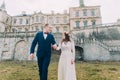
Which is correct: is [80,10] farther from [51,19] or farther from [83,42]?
[83,42]

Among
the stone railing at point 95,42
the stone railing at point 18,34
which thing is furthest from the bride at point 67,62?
the stone railing at point 18,34

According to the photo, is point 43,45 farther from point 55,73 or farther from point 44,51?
point 55,73

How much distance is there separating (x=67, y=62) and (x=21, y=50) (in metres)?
29.2

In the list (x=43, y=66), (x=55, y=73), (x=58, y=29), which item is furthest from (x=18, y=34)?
(x=43, y=66)

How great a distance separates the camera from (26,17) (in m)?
65.1

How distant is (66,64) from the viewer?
7.91 metres

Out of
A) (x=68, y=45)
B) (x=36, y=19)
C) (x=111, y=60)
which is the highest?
(x=36, y=19)

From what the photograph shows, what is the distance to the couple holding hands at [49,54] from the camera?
7.09 meters

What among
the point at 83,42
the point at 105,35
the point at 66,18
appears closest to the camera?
the point at 83,42

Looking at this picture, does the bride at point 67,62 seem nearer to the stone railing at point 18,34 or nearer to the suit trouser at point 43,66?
the suit trouser at point 43,66

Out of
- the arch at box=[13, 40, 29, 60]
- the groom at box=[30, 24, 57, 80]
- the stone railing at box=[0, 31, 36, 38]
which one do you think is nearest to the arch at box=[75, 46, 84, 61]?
the stone railing at box=[0, 31, 36, 38]

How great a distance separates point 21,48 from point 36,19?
2636 centimetres

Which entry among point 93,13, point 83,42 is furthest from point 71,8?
point 83,42

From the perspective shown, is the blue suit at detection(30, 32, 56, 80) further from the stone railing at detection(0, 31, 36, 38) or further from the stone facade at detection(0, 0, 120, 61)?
the stone railing at detection(0, 31, 36, 38)
